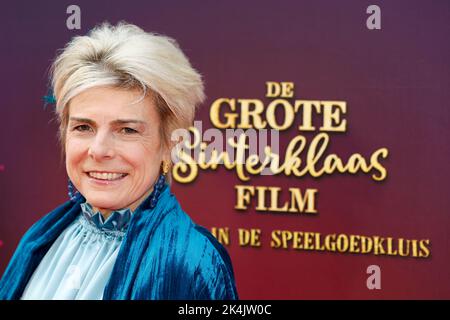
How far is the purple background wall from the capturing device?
3408mm

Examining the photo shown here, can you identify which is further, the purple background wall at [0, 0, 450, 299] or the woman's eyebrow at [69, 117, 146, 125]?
the purple background wall at [0, 0, 450, 299]

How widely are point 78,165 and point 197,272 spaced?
357 mm

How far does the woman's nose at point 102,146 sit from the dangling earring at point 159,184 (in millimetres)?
140

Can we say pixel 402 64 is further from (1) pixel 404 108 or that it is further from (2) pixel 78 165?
(2) pixel 78 165

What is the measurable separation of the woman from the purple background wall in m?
2.00

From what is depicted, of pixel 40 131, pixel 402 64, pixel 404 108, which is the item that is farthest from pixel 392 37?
pixel 40 131

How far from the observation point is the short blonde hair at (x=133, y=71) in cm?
130

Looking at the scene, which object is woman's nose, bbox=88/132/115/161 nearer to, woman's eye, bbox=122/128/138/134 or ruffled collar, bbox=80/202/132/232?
Result: woman's eye, bbox=122/128/138/134

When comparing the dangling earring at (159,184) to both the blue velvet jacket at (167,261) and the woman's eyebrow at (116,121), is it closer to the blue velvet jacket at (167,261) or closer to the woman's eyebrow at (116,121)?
the blue velvet jacket at (167,261)

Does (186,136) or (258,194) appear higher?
(258,194)

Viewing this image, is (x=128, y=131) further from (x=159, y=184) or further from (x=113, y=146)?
(x=159, y=184)

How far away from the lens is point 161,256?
4.29 ft

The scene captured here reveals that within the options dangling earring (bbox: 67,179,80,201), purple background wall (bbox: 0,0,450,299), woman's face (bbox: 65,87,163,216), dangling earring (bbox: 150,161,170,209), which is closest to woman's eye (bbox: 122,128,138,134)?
woman's face (bbox: 65,87,163,216)

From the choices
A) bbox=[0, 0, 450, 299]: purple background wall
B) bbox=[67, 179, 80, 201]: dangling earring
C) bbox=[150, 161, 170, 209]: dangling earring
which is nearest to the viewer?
bbox=[150, 161, 170, 209]: dangling earring
